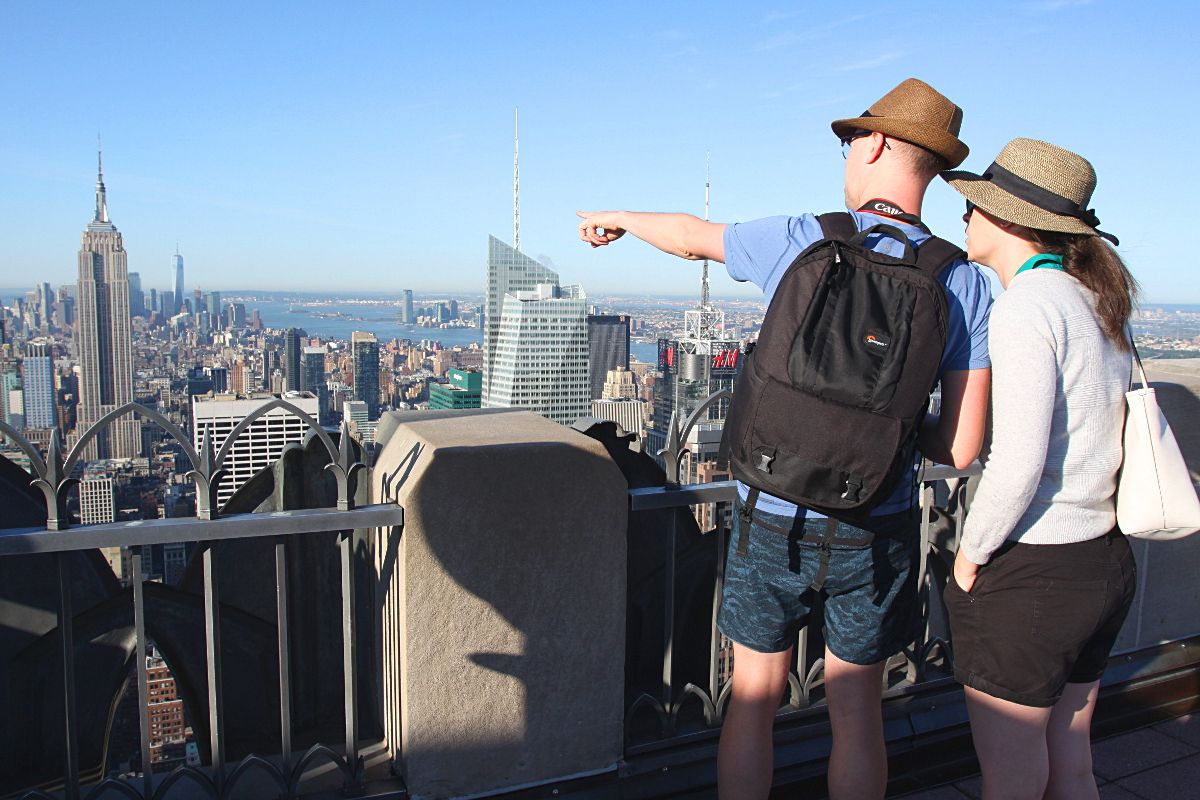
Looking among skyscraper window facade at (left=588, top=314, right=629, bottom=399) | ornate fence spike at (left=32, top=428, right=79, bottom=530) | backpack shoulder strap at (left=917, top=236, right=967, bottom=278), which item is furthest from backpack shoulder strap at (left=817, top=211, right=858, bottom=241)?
skyscraper window facade at (left=588, top=314, right=629, bottom=399)

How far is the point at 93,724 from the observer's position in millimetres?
2430

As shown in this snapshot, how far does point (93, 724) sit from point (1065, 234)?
262cm

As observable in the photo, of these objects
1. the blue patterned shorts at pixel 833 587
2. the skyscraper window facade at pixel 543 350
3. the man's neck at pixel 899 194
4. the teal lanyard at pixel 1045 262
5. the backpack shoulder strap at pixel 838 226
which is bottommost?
the skyscraper window facade at pixel 543 350

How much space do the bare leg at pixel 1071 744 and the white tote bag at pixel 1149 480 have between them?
427mm

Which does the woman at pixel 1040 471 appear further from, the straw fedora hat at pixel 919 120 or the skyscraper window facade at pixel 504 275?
the skyscraper window facade at pixel 504 275

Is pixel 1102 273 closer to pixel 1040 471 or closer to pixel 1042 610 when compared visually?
pixel 1040 471

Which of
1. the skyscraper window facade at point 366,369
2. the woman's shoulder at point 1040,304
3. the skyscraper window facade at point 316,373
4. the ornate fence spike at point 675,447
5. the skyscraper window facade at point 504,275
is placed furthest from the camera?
the skyscraper window facade at point 504,275

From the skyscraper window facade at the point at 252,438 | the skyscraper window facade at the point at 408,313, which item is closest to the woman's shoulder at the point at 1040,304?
the skyscraper window facade at the point at 252,438

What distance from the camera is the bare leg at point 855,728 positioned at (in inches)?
83.4

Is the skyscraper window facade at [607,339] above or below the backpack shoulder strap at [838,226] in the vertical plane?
below

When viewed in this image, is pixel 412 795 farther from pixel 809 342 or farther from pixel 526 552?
pixel 809 342

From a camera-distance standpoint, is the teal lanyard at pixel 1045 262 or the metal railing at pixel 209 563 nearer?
the teal lanyard at pixel 1045 262

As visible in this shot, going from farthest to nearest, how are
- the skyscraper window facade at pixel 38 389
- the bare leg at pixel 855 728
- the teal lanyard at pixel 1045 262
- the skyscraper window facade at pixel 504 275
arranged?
the skyscraper window facade at pixel 504 275, the skyscraper window facade at pixel 38 389, the bare leg at pixel 855 728, the teal lanyard at pixel 1045 262

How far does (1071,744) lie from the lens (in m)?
2.09
